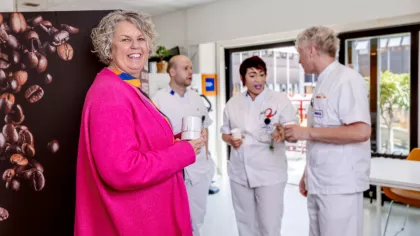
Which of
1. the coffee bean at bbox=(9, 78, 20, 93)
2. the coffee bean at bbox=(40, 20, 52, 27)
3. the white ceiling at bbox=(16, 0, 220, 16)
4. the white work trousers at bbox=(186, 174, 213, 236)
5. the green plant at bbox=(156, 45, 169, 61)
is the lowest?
the white work trousers at bbox=(186, 174, 213, 236)

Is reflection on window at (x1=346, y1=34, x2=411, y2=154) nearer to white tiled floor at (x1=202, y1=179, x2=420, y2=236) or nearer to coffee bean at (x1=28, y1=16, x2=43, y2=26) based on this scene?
white tiled floor at (x1=202, y1=179, x2=420, y2=236)

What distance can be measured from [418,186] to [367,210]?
7.05 feet

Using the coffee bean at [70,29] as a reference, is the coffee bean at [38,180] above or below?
below

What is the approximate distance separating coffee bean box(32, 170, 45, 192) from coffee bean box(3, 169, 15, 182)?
0.08 meters

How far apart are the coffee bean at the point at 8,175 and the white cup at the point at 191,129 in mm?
776

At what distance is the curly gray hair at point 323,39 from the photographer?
1.91 metres

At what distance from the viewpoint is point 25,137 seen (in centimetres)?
157

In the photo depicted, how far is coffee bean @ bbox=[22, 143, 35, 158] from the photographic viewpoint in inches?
62.0

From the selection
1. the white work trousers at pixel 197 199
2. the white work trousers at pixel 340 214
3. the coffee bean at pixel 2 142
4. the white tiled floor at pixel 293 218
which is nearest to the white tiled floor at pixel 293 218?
the white tiled floor at pixel 293 218

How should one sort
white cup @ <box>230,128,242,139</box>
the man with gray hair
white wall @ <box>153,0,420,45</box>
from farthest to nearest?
white wall @ <box>153,0,420,45</box> → white cup @ <box>230,128,242,139</box> → the man with gray hair

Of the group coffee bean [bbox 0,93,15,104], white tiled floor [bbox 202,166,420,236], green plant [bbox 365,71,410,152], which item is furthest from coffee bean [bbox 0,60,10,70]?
green plant [bbox 365,71,410,152]

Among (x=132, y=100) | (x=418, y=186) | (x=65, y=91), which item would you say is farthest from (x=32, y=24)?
(x=418, y=186)

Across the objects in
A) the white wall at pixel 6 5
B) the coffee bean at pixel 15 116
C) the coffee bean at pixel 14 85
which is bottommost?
the coffee bean at pixel 15 116

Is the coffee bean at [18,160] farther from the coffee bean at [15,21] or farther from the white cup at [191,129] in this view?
the white cup at [191,129]
